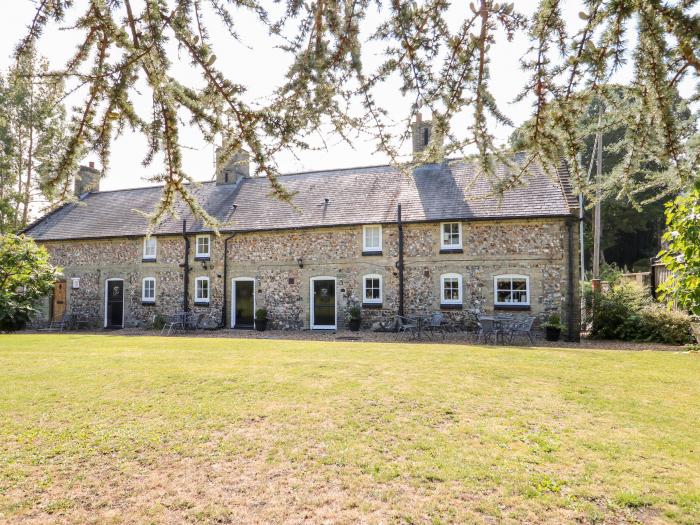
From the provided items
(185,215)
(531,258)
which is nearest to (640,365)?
(531,258)

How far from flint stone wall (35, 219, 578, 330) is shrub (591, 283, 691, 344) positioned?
1.80 meters

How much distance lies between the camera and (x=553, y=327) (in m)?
15.6

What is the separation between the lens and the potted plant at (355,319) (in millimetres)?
18297

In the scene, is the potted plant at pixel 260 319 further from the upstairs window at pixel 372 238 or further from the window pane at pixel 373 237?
the window pane at pixel 373 237

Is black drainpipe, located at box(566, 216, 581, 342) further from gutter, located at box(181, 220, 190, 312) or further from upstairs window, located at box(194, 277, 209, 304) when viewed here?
gutter, located at box(181, 220, 190, 312)

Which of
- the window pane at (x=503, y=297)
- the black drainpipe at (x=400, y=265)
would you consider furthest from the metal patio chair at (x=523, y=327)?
the black drainpipe at (x=400, y=265)

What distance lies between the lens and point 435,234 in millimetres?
17922

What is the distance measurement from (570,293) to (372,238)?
7838 millimetres

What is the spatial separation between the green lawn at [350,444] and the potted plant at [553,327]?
19.5 feet

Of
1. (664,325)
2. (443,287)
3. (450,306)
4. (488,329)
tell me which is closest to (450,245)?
(443,287)

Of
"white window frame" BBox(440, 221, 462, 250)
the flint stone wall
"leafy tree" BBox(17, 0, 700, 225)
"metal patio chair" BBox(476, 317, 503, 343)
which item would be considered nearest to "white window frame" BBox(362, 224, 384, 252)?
the flint stone wall

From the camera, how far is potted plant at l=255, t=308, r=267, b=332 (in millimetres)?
19375

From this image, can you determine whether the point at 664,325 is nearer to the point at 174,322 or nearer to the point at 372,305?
the point at 372,305

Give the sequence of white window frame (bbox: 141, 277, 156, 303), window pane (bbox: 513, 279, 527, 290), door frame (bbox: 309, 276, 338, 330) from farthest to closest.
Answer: white window frame (bbox: 141, 277, 156, 303) < door frame (bbox: 309, 276, 338, 330) < window pane (bbox: 513, 279, 527, 290)
